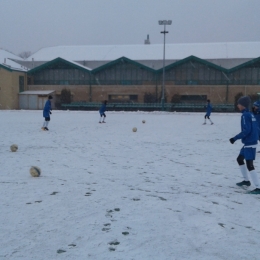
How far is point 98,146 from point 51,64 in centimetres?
4629

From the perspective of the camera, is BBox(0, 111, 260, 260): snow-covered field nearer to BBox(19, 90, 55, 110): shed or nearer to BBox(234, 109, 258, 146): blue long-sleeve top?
BBox(234, 109, 258, 146): blue long-sleeve top

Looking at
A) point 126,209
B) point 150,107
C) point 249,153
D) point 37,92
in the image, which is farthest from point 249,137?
point 37,92

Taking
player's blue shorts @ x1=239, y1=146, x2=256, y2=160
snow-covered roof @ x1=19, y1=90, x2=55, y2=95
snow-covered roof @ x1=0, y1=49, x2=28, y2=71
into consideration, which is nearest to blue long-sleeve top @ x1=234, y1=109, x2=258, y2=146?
player's blue shorts @ x1=239, y1=146, x2=256, y2=160

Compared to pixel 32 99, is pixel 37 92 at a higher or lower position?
higher

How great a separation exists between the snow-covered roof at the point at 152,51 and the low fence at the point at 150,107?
38.0 ft

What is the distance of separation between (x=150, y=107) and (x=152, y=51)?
16417mm

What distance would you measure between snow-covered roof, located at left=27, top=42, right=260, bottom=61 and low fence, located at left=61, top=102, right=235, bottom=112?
11.6 m

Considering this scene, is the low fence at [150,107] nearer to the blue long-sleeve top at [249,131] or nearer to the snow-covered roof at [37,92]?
the snow-covered roof at [37,92]

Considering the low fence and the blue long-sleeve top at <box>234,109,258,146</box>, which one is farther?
the low fence

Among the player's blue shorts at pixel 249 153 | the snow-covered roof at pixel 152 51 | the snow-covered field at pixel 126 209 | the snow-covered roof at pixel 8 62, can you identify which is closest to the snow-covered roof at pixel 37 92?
the snow-covered roof at pixel 8 62

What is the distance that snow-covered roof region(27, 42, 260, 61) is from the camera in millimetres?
59500

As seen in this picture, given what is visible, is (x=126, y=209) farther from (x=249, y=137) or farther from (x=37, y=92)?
(x=37, y=92)

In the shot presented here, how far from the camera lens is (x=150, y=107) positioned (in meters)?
51.7

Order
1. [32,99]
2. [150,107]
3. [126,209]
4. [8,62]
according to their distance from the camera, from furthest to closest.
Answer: [8,62] < [32,99] < [150,107] < [126,209]
